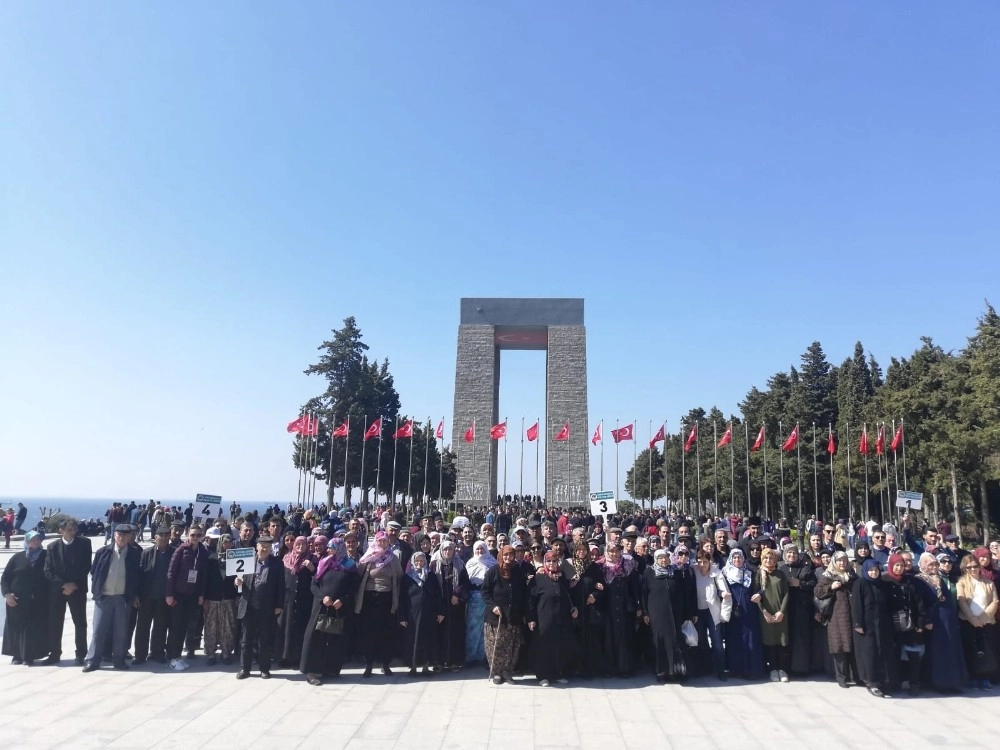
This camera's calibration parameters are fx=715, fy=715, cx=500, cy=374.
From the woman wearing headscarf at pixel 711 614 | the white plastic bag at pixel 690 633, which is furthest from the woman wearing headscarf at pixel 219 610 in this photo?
the woman wearing headscarf at pixel 711 614

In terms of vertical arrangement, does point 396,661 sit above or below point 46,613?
below

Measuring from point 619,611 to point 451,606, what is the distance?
69.2 inches

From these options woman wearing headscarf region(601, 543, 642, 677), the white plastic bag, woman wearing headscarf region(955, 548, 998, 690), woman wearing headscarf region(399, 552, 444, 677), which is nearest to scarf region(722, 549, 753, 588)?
the white plastic bag

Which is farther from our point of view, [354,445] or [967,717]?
[354,445]

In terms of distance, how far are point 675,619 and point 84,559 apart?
6.31 metres

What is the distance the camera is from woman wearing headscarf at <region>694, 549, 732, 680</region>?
733cm

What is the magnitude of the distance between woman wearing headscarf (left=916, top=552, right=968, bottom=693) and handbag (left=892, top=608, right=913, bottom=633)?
24 cm

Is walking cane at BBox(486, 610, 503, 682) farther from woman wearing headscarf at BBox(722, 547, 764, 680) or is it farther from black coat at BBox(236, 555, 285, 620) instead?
woman wearing headscarf at BBox(722, 547, 764, 680)

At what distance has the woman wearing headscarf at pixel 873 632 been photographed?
22.1ft

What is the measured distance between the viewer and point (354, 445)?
40.7m

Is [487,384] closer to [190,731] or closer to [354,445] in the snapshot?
[354,445]

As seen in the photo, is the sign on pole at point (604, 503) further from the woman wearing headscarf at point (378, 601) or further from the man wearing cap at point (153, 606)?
the man wearing cap at point (153, 606)

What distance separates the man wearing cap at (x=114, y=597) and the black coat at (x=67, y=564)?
0.15 m

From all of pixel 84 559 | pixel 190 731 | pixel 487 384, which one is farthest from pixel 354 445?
pixel 190 731
